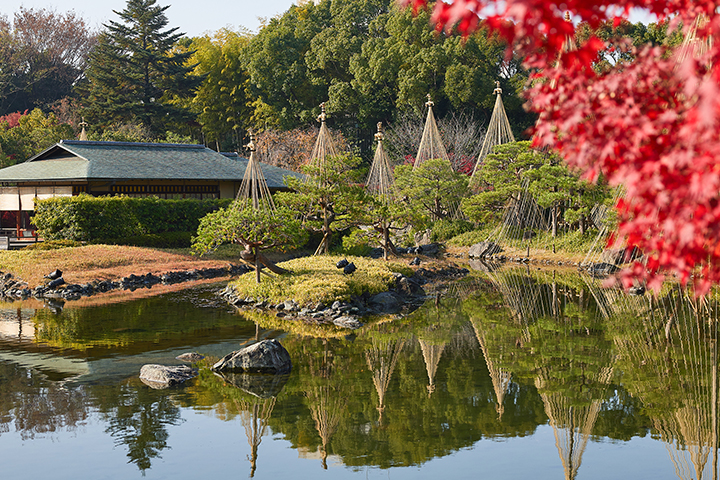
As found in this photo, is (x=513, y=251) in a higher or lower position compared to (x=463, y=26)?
lower

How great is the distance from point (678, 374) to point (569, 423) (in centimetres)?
226

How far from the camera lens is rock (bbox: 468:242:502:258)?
2117 centimetres

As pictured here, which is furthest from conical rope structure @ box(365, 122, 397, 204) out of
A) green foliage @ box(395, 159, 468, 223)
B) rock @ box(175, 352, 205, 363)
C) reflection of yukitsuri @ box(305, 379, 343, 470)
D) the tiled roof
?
reflection of yukitsuri @ box(305, 379, 343, 470)

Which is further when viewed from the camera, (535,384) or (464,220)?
(464,220)

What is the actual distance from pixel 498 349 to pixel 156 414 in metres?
4.78

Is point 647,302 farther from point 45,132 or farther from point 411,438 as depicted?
point 45,132

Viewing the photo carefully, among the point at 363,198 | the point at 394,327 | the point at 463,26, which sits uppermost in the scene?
the point at 463,26

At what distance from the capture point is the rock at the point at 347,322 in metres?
10.8

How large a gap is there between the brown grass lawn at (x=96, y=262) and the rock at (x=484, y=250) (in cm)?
780

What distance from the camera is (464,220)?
23.9m

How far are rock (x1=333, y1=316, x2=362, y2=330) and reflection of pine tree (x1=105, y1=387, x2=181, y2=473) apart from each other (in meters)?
4.22

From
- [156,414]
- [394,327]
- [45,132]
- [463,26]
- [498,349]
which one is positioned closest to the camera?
[463,26]

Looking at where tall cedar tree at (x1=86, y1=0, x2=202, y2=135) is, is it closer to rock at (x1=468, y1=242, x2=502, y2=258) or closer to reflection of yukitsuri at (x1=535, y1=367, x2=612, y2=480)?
rock at (x1=468, y1=242, x2=502, y2=258)

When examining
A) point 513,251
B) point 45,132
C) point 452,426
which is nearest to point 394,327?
point 452,426
